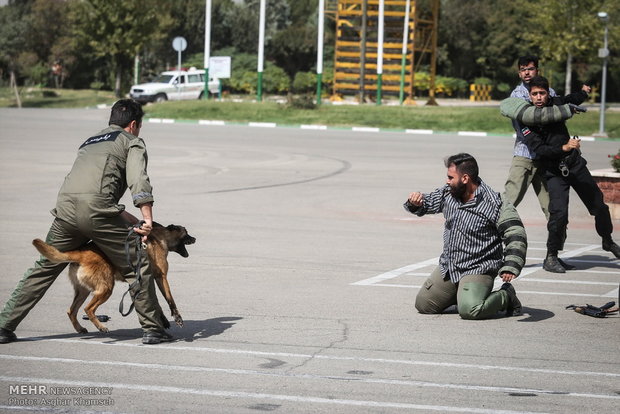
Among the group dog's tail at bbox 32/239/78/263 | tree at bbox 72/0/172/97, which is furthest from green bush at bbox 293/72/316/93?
dog's tail at bbox 32/239/78/263

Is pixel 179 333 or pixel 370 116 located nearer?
pixel 179 333

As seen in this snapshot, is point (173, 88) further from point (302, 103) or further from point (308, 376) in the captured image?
point (308, 376)

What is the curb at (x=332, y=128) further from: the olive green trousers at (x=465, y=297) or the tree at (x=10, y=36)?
the tree at (x=10, y=36)

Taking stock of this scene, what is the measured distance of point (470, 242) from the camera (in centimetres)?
855

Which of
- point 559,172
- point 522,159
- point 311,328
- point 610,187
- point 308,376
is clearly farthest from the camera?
point 610,187

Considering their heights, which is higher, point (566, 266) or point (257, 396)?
point (257, 396)

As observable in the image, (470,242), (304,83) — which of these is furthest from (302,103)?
(470,242)

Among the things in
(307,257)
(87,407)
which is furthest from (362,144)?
(87,407)

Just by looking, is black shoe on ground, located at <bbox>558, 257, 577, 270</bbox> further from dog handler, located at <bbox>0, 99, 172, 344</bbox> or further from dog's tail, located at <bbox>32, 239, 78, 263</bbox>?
dog's tail, located at <bbox>32, 239, 78, 263</bbox>

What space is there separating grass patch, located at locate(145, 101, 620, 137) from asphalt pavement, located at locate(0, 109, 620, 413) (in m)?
20.6

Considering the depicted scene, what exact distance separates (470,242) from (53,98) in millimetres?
51615

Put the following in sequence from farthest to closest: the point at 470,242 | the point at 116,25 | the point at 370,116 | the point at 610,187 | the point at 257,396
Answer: the point at 116,25 → the point at 370,116 → the point at 610,187 → the point at 470,242 → the point at 257,396

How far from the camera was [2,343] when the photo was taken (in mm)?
7379

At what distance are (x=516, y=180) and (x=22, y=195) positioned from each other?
8894 millimetres
